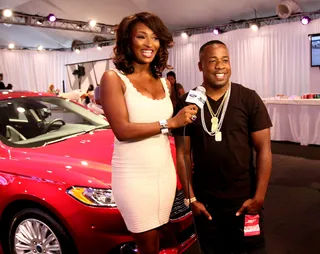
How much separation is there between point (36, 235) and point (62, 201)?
0.44 meters

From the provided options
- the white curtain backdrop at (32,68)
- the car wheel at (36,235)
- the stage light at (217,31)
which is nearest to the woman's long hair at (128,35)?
the car wheel at (36,235)

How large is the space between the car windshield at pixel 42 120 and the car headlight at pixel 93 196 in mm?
965

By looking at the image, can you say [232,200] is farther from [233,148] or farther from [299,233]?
[299,233]

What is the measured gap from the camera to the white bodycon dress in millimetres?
1747

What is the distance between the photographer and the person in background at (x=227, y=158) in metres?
1.88

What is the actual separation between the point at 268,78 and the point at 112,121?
910 centimetres

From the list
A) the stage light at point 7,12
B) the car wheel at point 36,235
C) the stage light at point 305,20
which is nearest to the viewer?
the car wheel at point 36,235

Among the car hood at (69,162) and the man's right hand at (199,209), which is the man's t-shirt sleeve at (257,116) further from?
the car hood at (69,162)

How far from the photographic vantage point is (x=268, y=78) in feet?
33.2

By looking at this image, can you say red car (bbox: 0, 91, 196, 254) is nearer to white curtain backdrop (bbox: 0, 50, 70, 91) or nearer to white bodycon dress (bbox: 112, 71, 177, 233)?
white bodycon dress (bbox: 112, 71, 177, 233)

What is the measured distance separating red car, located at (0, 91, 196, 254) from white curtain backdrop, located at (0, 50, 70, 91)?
46.3 feet

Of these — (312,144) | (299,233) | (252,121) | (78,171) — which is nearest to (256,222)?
(252,121)

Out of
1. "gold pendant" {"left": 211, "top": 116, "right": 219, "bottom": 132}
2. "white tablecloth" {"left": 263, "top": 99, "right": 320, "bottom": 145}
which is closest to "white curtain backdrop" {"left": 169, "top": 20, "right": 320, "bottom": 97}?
"white tablecloth" {"left": 263, "top": 99, "right": 320, "bottom": 145}

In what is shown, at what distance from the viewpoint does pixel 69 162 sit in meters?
2.78
